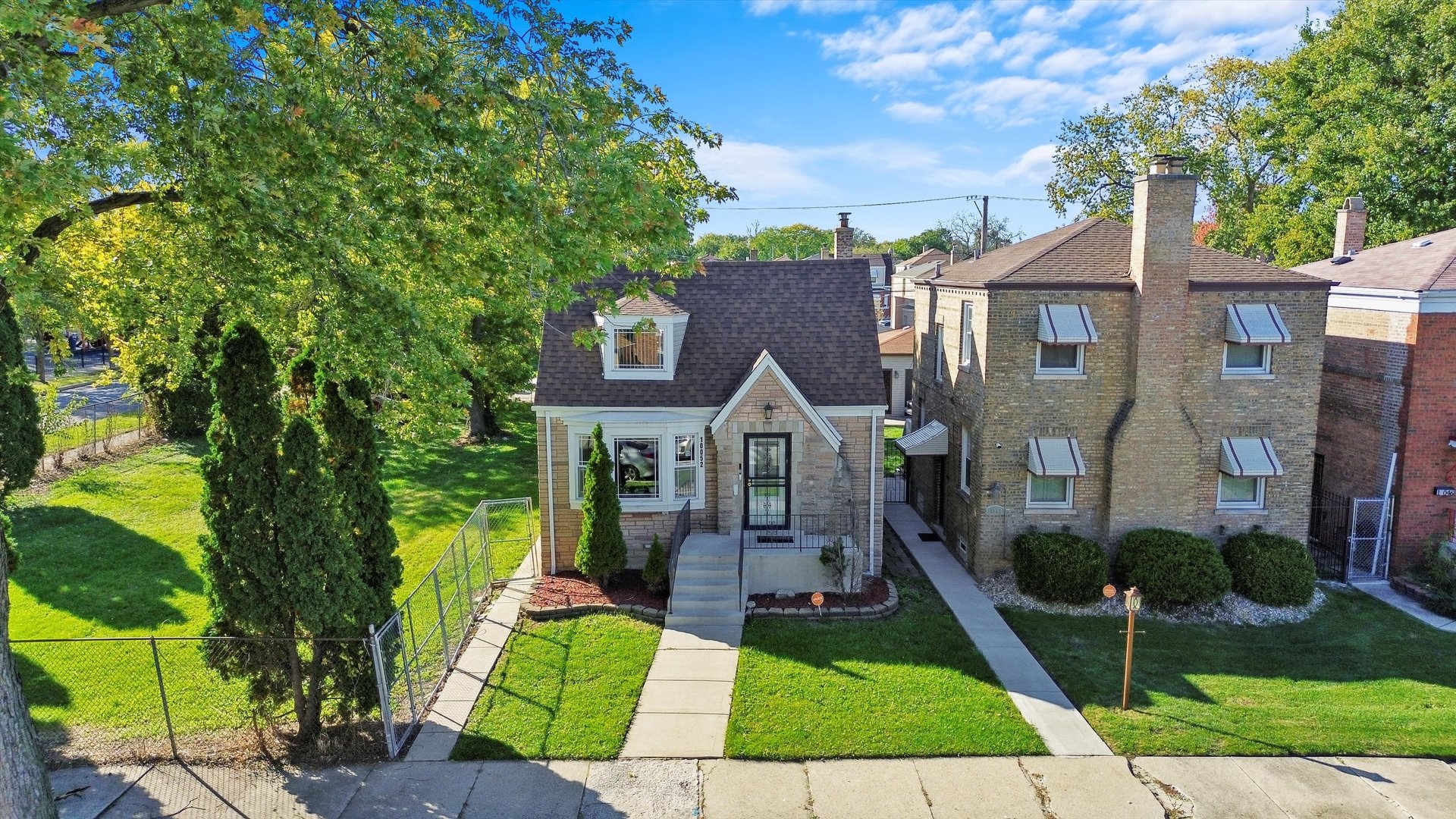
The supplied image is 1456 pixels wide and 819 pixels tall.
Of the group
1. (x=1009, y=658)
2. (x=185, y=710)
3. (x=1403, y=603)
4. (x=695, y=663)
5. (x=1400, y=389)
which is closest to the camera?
(x=185, y=710)

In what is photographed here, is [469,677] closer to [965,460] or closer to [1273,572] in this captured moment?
[965,460]

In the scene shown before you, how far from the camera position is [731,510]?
16453 mm

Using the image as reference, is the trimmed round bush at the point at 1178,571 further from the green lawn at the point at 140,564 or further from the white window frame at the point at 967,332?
the green lawn at the point at 140,564

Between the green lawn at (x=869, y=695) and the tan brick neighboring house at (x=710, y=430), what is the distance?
260 centimetres

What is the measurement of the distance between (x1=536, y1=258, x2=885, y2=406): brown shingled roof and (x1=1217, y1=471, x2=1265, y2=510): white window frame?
266 inches

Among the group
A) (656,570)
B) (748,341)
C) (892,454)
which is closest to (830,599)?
(656,570)

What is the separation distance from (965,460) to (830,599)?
449cm

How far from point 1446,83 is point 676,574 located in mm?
26428

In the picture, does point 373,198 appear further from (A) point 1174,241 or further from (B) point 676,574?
(A) point 1174,241

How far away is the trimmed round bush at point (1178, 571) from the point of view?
15398 mm

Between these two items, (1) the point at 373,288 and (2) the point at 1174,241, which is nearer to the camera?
(1) the point at 373,288

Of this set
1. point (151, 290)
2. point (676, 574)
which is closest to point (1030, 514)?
point (676, 574)

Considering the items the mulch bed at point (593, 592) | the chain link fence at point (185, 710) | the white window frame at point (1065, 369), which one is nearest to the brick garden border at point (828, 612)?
the mulch bed at point (593, 592)

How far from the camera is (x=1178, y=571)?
50.5 feet
